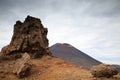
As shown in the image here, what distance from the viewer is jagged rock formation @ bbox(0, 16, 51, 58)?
Result: 105 ft

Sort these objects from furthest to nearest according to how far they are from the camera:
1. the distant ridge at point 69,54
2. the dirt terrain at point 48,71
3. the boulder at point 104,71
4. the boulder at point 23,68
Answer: the distant ridge at point 69,54, the boulder at point 23,68, the dirt terrain at point 48,71, the boulder at point 104,71

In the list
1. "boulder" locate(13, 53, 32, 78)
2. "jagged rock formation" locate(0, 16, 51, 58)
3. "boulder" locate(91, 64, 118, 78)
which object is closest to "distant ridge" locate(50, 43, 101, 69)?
"jagged rock formation" locate(0, 16, 51, 58)

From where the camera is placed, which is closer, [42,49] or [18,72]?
[18,72]

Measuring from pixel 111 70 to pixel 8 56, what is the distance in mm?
16097

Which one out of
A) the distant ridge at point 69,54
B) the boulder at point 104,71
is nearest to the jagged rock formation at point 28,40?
the boulder at point 104,71

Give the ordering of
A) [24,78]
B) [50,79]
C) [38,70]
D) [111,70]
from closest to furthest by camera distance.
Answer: [111,70], [50,79], [24,78], [38,70]

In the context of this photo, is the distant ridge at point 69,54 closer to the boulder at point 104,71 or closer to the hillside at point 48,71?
the hillside at point 48,71

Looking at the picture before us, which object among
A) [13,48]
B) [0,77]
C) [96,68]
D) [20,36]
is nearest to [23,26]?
[20,36]

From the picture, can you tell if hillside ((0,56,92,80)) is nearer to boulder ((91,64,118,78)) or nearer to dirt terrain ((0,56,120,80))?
dirt terrain ((0,56,120,80))

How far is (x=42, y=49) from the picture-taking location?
33000 mm

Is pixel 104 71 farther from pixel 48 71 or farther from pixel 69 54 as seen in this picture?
pixel 69 54

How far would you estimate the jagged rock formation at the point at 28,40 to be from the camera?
1255 inches

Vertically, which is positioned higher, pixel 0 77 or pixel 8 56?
pixel 8 56

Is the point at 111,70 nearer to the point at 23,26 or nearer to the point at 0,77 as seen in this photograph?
the point at 0,77
